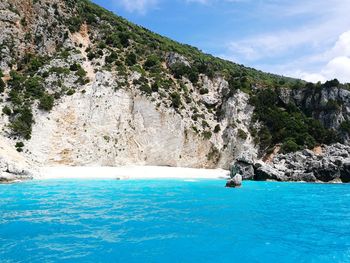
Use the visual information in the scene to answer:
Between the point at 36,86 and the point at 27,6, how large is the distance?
81.3 feet

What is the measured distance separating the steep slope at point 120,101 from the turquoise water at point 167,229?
26.5m

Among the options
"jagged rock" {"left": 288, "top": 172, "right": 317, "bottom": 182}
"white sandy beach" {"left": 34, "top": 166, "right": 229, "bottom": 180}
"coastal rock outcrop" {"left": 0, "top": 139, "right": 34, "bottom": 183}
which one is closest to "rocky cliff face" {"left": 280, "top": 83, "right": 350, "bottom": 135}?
"jagged rock" {"left": 288, "top": 172, "right": 317, "bottom": 182}

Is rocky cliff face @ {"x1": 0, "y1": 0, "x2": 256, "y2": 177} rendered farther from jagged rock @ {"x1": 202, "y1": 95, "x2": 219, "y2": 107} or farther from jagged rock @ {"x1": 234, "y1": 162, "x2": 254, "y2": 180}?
jagged rock @ {"x1": 234, "y1": 162, "x2": 254, "y2": 180}

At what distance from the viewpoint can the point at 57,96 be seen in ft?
193

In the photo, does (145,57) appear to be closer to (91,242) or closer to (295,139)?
(295,139)

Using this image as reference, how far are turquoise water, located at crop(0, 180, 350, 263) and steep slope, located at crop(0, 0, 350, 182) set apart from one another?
86.8ft

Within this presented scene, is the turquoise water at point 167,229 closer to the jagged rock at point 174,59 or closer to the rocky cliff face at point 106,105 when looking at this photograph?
the rocky cliff face at point 106,105

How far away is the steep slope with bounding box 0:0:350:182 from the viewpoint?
54562 millimetres

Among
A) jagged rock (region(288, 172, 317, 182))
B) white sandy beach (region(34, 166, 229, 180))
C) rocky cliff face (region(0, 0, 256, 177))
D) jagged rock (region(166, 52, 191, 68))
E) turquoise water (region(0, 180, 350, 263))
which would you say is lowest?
turquoise water (region(0, 180, 350, 263))

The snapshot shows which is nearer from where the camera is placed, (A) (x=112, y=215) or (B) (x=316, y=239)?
(B) (x=316, y=239)

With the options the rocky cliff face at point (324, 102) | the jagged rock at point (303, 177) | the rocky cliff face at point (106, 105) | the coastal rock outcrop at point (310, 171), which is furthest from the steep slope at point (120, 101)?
the jagged rock at point (303, 177)

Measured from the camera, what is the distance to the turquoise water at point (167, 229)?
1333 cm

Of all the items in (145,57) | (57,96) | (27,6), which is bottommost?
(57,96)

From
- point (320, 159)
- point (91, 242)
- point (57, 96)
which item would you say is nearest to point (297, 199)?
point (91, 242)
